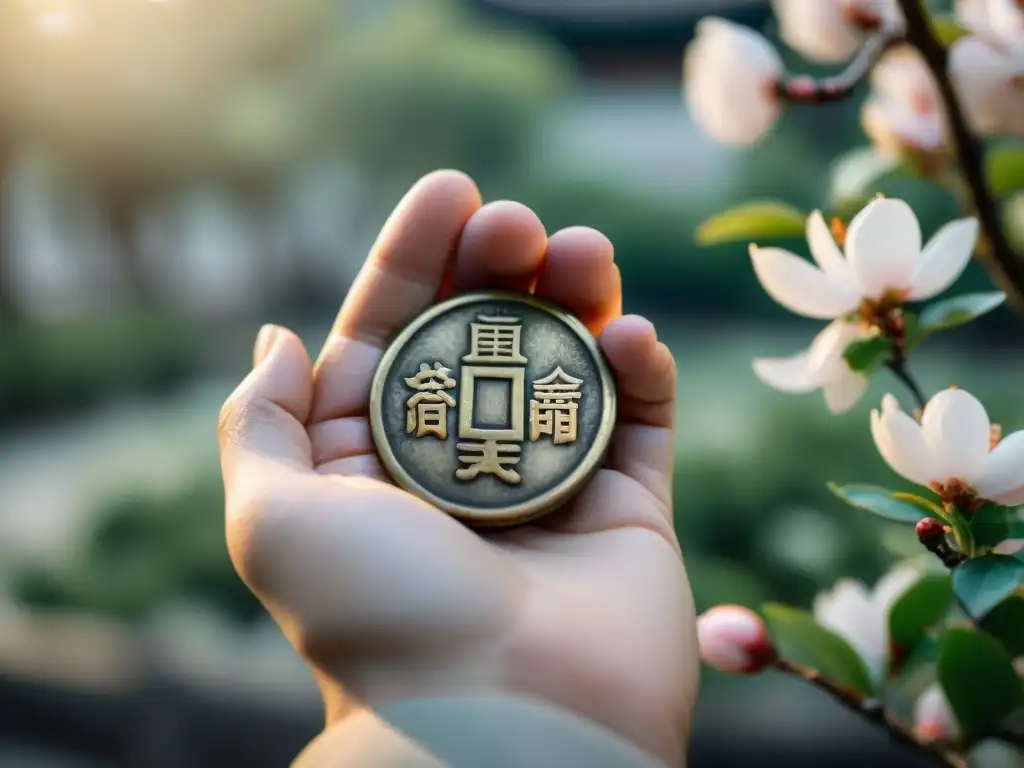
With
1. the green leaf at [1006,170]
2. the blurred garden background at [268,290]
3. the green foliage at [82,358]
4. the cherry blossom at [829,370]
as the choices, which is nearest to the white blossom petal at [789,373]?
the cherry blossom at [829,370]

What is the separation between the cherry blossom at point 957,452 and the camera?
427 millimetres

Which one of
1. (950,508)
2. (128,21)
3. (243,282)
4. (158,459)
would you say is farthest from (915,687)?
(128,21)

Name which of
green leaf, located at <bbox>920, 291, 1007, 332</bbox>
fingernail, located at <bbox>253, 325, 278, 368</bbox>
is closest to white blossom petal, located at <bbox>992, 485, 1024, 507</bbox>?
green leaf, located at <bbox>920, 291, 1007, 332</bbox>

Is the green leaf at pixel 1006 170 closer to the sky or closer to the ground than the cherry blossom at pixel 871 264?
closer to the sky

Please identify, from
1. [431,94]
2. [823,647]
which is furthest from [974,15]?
[431,94]

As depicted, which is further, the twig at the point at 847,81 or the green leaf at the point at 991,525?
the twig at the point at 847,81

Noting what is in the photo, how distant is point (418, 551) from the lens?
0.50 meters

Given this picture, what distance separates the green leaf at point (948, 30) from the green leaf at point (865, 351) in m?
0.23

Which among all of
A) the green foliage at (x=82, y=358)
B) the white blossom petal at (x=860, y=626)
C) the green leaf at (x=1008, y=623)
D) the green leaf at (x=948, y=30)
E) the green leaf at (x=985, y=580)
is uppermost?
the green leaf at (x=948, y=30)

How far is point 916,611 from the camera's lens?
54 cm

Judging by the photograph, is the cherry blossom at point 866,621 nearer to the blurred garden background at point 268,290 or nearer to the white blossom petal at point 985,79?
the white blossom petal at point 985,79

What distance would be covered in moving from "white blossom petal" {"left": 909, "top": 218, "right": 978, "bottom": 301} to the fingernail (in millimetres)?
421

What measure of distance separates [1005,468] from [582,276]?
29 centimetres

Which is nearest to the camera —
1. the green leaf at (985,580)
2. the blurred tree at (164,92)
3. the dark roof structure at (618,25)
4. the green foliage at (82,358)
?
the green leaf at (985,580)
